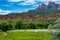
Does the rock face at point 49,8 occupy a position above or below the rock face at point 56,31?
below

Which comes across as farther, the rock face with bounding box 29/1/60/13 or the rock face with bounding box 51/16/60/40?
the rock face with bounding box 29/1/60/13

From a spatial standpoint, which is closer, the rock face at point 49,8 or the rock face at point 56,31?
the rock face at point 56,31

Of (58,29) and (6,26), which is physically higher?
(58,29)

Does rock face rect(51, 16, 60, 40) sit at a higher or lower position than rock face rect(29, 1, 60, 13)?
higher

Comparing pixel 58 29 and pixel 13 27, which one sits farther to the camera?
pixel 13 27

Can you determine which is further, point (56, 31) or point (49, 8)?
point (49, 8)

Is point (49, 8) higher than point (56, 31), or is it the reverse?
point (56, 31)

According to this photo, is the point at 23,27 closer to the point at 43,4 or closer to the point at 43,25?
the point at 43,25

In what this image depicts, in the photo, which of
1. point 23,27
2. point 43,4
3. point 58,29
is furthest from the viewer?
point 43,4

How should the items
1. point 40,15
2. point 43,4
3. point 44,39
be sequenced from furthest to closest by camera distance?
point 43,4
point 40,15
point 44,39

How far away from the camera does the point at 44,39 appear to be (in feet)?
63.5

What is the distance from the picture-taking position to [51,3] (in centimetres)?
5806

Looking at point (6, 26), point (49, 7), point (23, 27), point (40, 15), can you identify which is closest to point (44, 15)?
point (40, 15)

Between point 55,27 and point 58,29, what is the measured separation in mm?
101
